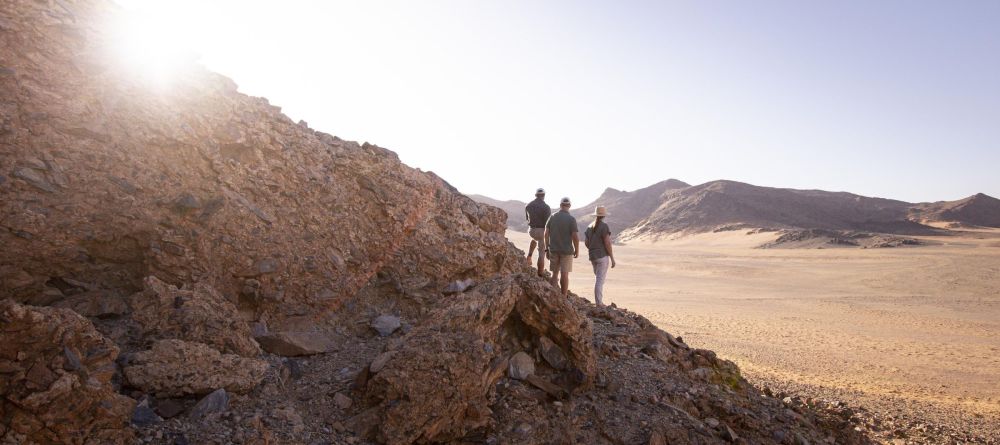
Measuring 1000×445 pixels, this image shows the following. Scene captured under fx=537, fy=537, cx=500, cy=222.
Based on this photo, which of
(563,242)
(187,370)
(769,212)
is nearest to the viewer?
(187,370)

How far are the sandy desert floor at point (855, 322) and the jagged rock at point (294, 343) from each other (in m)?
6.94

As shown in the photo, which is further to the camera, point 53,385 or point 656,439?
point 656,439

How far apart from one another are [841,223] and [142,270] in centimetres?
8102

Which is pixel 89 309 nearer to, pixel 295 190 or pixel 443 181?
pixel 295 190

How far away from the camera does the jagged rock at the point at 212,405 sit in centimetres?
339

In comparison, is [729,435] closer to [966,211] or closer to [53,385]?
[53,385]

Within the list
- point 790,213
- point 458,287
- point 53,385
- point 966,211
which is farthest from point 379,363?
point 966,211

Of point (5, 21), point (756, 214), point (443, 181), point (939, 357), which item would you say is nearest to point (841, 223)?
point (756, 214)

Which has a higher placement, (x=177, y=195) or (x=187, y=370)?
(x=177, y=195)

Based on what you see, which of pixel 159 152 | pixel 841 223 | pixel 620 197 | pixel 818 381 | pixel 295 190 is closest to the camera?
pixel 159 152

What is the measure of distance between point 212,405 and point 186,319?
843 mm

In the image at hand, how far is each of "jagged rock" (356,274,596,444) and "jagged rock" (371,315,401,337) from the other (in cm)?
75

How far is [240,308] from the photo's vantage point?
477 cm

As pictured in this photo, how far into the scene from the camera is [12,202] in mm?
3945
